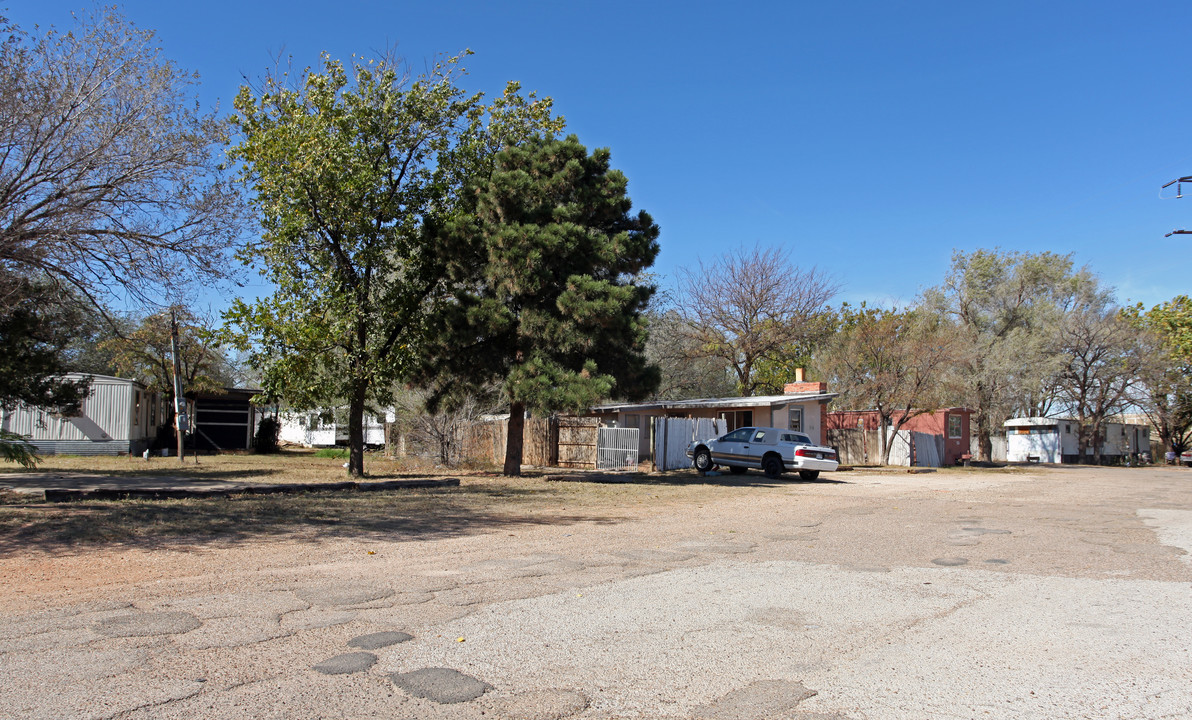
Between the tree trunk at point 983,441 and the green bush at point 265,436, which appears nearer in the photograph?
the green bush at point 265,436

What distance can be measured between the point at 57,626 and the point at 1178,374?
2082 inches

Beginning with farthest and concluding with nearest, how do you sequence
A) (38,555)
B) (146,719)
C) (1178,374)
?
1. (1178,374)
2. (38,555)
3. (146,719)

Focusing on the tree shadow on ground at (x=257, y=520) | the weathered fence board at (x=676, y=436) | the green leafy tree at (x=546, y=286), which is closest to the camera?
the tree shadow on ground at (x=257, y=520)

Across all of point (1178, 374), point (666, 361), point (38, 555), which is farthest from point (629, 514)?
point (1178, 374)

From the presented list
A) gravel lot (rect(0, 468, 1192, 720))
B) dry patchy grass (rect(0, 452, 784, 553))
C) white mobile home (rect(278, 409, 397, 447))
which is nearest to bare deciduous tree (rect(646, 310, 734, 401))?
white mobile home (rect(278, 409, 397, 447))

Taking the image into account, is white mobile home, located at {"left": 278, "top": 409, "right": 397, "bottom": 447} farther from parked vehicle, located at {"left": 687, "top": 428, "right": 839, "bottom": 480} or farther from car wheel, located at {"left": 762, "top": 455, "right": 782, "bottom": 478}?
car wheel, located at {"left": 762, "top": 455, "right": 782, "bottom": 478}

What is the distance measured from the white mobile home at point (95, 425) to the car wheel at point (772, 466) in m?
21.8

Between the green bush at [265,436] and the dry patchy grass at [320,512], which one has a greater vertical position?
the green bush at [265,436]

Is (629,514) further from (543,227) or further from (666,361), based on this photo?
(666,361)

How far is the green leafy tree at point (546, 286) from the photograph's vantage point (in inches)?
767

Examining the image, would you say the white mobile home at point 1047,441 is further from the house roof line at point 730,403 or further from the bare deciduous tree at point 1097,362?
the house roof line at point 730,403

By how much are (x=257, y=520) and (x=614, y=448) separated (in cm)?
1554

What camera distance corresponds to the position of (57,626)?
5.43m

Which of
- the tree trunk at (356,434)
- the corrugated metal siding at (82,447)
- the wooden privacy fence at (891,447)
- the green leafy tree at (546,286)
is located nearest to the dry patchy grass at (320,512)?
the tree trunk at (356,434)
